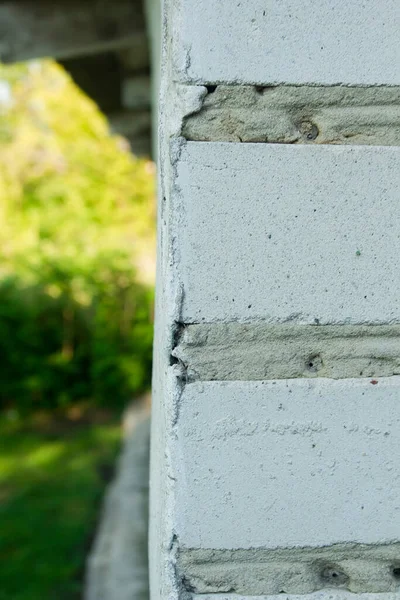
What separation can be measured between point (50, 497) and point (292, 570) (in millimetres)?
4423

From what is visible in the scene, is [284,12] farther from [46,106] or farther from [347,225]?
[46,106]

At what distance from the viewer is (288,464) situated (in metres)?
1.26

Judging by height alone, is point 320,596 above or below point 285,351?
below

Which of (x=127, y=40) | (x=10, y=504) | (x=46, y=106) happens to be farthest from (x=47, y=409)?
(x=46, y=106)

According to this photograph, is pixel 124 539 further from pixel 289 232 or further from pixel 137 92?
pixel 289 232

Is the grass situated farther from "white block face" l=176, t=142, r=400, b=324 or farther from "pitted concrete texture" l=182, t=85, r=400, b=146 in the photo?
"pitted concrete texture" l=182, t=85, r=400, b=146

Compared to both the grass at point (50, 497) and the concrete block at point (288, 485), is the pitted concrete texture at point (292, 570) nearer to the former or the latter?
the concrete block at point (288, 485)

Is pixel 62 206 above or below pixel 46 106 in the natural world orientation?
below

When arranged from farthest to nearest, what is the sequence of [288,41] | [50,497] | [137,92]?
[50,497], [137,92], [288,41]

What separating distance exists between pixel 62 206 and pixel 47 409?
25.9 feet

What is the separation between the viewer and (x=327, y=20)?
123 centimetres

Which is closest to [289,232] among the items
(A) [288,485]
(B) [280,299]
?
(B) [280,299]

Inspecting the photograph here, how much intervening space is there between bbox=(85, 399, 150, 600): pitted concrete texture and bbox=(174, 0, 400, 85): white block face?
3.07 meters

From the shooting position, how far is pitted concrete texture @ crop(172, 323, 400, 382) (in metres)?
1.25
